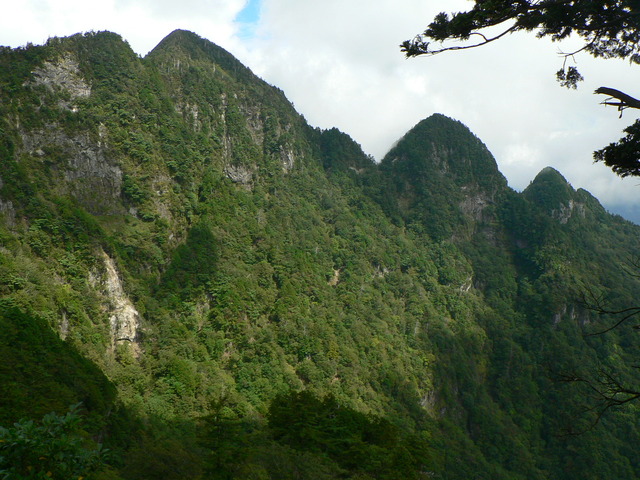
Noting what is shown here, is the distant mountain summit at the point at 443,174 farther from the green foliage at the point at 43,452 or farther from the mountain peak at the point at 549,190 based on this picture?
the green foliage at the point at 43,452

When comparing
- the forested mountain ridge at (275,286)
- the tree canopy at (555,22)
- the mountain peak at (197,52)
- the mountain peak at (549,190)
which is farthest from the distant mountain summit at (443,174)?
the tree canopy at (555,22)

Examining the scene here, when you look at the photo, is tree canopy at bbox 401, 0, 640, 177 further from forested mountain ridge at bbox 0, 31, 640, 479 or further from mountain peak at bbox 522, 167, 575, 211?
mountain peak at bbox 522, 167, 575, 211

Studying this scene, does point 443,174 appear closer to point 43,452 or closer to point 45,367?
point 45,367

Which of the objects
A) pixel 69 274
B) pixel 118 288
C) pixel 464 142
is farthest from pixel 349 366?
pixel 464 142

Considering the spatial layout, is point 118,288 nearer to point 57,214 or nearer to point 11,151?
point 57,214

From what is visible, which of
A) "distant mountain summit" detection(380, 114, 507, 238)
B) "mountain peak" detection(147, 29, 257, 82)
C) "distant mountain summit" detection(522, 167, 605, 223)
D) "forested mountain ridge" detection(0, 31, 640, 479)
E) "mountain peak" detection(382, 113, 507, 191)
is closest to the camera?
"forested mountain ridge" detection(0, 31, 640, 479)

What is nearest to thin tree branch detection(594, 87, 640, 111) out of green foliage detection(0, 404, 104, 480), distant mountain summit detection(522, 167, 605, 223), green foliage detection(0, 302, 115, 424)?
green foliage detection(0, 404, 104, 480)

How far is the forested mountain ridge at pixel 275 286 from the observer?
31.0m

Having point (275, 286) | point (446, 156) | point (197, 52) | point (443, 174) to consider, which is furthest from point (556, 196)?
point (197, 52)

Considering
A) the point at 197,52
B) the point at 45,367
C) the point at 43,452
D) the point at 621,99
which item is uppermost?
the point at 197,52

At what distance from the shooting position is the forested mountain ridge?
31.0 meters

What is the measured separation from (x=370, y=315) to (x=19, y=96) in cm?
7108

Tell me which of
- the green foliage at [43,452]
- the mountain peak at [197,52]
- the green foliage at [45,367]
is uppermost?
the mountain peak at [197,52]

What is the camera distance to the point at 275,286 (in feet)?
268
